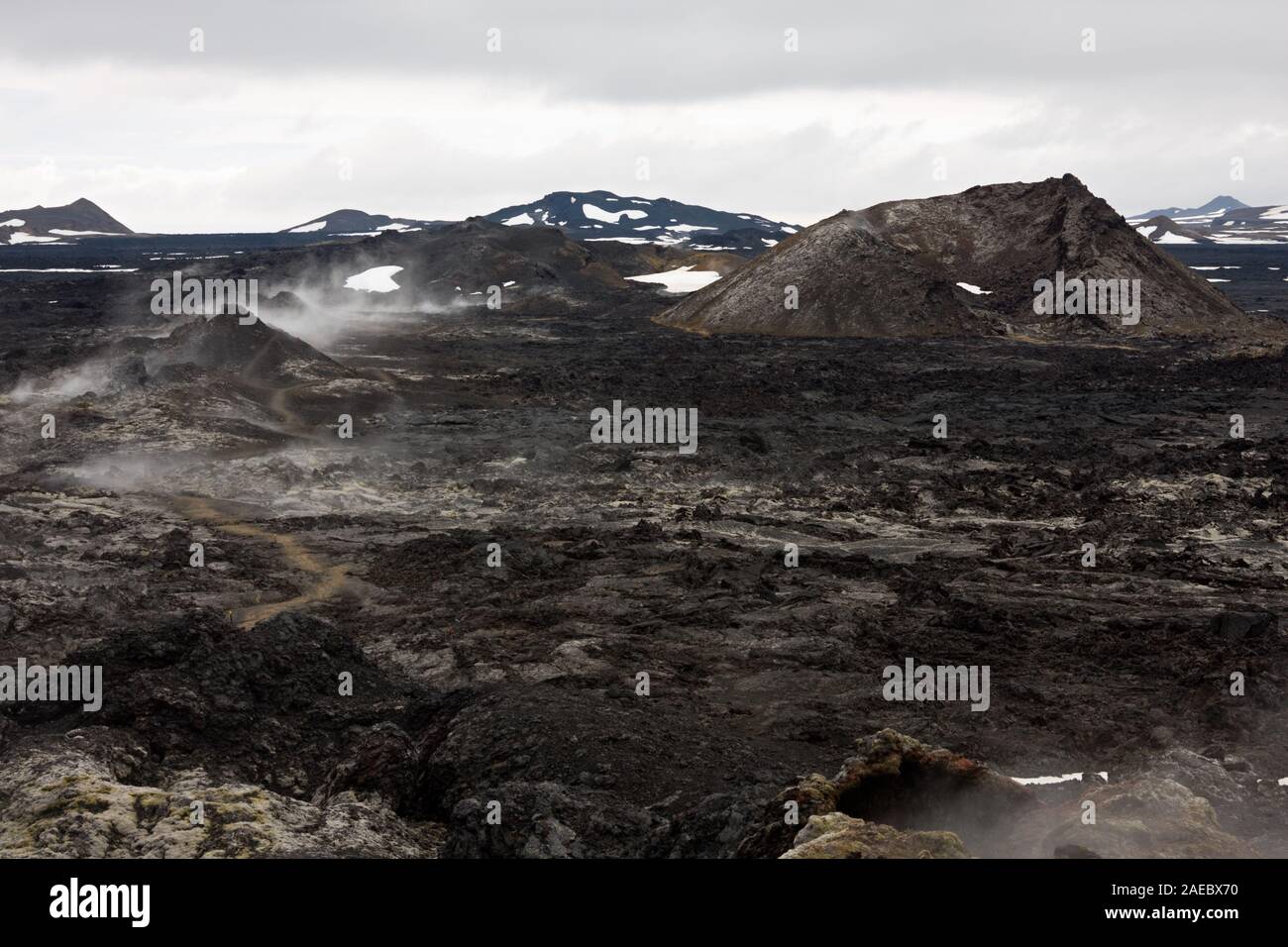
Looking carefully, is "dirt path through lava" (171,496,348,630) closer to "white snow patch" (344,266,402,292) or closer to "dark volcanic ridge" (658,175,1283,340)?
"dark volcanic ridge" (658,175,1283,340)

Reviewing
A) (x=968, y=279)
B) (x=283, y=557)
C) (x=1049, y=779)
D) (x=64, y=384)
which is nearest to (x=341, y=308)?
(x=968, y=279)

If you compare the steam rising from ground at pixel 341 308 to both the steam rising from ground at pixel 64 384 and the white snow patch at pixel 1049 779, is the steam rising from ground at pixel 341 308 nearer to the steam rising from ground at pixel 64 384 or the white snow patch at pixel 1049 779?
the steam rising from ground at pixel 64 384

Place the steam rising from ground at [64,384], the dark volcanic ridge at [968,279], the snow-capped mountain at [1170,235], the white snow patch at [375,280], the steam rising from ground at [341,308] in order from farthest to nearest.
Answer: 1. the snow-capped mountain at [1170,235]
2. the white snow patch at [375,280]
3. the steam rising from ground at [341,308]
4. the dark volcanic ridge at [968,279]
5. the steam rising from ground at [64,384]

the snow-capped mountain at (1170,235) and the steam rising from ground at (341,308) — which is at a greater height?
the snow-capped mountain at (1170,235)

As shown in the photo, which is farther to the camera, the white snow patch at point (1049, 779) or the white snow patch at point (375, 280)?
the white snow patch at point (375, 280)

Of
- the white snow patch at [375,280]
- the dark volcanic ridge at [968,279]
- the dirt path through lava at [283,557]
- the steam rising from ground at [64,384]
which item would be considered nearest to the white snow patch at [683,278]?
the white snow patch at [375,280]

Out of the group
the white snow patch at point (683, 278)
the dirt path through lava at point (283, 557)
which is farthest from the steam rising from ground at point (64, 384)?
the white snow patch at point (683, 278)

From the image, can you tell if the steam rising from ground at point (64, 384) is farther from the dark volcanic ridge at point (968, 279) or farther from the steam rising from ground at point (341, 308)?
the dark volcanic ridge at point (968, 279)

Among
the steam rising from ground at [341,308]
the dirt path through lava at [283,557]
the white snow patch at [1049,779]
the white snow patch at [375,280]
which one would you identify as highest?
the white snow patch at [375,280]

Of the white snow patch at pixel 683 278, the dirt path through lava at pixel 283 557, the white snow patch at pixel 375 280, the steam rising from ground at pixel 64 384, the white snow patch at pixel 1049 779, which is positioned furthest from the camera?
the white snow patch at pixel 683 278
